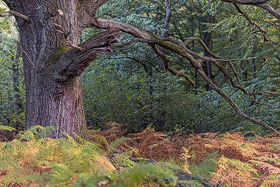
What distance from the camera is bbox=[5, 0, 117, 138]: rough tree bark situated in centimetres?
390

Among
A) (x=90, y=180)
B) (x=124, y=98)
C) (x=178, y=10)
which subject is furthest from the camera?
(x=178, y=10)

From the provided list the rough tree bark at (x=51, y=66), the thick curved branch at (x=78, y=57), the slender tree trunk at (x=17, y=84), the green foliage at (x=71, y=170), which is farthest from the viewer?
the slender tree trunk at (x=17, y=84)

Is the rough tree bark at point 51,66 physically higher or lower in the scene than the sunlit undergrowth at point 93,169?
higher

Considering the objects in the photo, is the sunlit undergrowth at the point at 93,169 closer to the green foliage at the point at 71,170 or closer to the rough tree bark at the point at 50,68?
the green foliage at the point at 71,170

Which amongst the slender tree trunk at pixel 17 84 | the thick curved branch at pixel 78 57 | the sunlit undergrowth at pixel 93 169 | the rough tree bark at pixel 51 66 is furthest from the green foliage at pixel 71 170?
the slender tree trunk at pixel 17 84

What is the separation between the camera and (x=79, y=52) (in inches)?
142

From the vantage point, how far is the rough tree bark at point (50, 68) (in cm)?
390

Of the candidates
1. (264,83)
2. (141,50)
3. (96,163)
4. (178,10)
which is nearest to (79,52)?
(96,163)

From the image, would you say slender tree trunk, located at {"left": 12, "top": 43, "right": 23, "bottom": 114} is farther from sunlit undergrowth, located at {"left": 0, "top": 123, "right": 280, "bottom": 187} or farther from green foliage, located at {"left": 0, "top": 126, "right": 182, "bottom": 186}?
green foliage, located at {"left": 0, "top": 126, "right": 182, "bottom": 186}

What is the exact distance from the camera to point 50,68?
388cm

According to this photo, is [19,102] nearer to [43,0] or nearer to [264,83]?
[43,0]

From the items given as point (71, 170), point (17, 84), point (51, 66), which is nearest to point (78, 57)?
point (51, 66)

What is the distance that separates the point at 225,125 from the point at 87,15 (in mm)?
4721

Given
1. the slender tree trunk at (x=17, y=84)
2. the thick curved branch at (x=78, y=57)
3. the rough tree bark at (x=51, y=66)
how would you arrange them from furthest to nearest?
the slender tree trunk at (x=17, y=84)
the rough tree bark at (x=51, y=66)
the thick curved branch at (x=78, y=57)
